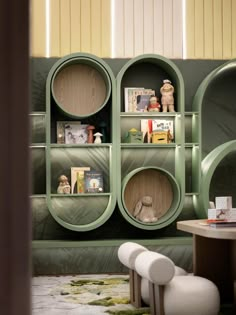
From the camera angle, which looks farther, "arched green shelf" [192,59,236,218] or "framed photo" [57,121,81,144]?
"framed photo" [57,121,81,144]

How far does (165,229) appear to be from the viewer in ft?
19.9

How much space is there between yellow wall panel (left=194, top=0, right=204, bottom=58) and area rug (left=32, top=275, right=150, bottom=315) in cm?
267

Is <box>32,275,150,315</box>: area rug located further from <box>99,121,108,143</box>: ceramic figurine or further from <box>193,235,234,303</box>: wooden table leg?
<box>99,121,108,143</box>: ceramic figurine

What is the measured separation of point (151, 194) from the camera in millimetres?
6000

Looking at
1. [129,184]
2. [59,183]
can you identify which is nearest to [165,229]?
[129,184]

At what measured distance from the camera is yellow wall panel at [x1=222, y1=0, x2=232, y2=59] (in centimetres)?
626

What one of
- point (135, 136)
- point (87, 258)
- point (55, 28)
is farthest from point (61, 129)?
point (87, 258)

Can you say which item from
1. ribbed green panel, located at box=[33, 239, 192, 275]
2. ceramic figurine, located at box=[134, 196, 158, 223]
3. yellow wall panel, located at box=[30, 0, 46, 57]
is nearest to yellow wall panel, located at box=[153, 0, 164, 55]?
yellow wall panel, located at box=[30, 0, 46, 57]

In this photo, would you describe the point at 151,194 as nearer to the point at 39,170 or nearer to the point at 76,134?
the point at 76,134

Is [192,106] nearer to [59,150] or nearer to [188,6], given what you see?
[188,6]

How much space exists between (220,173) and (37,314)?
3.14 m

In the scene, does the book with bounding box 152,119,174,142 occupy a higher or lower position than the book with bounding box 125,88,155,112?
lower

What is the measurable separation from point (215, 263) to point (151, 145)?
1997 mm

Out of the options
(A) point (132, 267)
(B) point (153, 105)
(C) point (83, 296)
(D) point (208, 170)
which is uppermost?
(B) point (153, 105)
